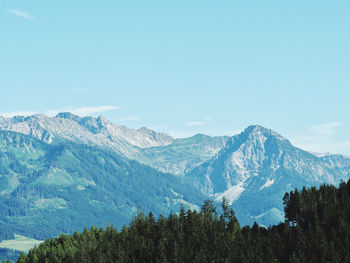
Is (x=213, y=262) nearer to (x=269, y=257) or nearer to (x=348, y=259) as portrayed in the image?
(x=269, y=257)

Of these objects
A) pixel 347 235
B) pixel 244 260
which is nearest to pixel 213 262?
pixel 244 260

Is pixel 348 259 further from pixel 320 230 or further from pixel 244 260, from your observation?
pixel 244 260

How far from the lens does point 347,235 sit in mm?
198125

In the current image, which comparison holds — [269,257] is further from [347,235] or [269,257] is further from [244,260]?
[347,235]

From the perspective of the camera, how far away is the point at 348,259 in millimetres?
183875

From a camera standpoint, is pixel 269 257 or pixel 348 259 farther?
pixel 269 257

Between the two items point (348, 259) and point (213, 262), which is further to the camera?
point (213, 262)

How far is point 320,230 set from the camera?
199 meters

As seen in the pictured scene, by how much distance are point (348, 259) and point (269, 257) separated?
2647cm

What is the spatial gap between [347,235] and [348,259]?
15.6m

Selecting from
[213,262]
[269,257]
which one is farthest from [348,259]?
[213,262]

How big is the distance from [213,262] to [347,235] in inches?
1836

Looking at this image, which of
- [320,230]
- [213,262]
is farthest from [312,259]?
[213,262]

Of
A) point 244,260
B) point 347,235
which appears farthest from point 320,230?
point 244,260
